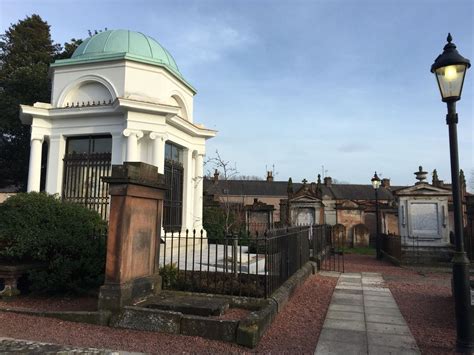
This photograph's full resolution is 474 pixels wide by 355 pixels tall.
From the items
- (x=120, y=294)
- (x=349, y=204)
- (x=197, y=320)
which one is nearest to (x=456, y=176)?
(x=197, y=320)

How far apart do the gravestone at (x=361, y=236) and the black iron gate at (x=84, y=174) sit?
2260cm

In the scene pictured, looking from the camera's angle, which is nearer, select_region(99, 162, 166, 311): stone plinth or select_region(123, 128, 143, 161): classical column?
select_region(99, 162, 166, 311): stone plinth

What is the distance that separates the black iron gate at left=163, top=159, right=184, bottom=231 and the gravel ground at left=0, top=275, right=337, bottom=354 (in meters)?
8.72

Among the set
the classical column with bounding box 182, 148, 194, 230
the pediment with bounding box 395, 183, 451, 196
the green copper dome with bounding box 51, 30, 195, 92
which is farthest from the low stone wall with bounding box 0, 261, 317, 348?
the pediment with bounding box 395, 183, 451, 196

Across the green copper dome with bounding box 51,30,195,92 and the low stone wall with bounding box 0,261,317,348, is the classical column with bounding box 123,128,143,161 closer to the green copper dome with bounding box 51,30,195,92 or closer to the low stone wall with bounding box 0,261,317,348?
the green copper dome with bounding box 51,30,195,92

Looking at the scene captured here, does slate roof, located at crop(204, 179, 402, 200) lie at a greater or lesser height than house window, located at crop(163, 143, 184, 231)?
greater

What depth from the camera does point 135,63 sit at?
1381 cm

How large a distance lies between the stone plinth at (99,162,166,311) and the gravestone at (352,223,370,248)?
85.8 ft

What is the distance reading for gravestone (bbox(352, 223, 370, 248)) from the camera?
3023 cm

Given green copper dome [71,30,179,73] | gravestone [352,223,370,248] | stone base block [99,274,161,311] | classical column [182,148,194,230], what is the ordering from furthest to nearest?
gravestone [352,223,370,248] < classical column [182,148,194,230] < green copper dome [71,30,179,73] < stone base block [99,274,161,311]

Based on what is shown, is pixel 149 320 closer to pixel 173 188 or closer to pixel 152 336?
pixel 152 336

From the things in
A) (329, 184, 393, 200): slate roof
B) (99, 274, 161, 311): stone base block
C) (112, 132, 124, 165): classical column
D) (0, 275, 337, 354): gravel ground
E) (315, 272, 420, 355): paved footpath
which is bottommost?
(315, 272, 420, 355): paved footpath

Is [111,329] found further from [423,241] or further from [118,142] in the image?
[423,241]

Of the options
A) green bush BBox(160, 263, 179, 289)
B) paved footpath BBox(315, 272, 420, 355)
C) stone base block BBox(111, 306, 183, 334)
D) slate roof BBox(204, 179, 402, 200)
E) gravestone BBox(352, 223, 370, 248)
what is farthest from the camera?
slate roof BBox(204, 179, 402, 200)
